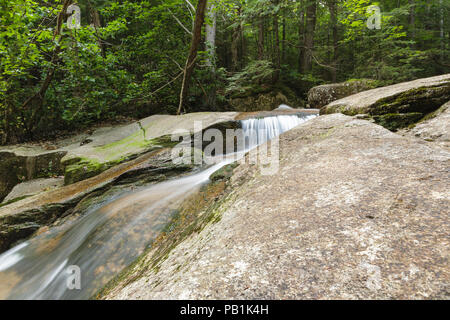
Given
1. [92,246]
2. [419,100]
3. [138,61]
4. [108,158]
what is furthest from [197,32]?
[138,61]

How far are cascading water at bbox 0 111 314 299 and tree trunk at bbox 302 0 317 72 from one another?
448 inches

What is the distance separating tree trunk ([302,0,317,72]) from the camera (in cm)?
1133

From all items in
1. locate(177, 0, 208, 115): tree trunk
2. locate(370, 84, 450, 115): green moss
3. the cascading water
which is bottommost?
the cascading water

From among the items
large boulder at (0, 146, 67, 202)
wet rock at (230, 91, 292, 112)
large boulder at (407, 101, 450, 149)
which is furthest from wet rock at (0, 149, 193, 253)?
wet rock at (230, 91, 292, 112)

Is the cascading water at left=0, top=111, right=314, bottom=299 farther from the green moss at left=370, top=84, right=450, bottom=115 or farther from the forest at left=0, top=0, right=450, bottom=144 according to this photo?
the forest at left=0, top=0, right=450, bottom=144

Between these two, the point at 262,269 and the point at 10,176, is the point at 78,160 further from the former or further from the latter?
the point at 262,269

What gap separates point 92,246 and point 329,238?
9.13ft

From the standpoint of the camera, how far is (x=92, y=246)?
2756 mm

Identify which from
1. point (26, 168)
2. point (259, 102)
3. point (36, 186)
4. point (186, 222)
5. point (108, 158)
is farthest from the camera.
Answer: point (259, 102)

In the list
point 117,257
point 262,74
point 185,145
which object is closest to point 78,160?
point 185,145

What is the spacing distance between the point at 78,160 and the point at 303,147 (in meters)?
4.78

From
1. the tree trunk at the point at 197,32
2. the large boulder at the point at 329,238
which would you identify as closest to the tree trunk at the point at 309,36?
the tree trunk at the point at 197,32

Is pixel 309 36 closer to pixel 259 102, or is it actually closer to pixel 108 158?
pixel 259 102

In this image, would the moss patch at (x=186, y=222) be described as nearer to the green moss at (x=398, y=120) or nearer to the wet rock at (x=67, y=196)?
the wet rock at (x=67, y=196)
